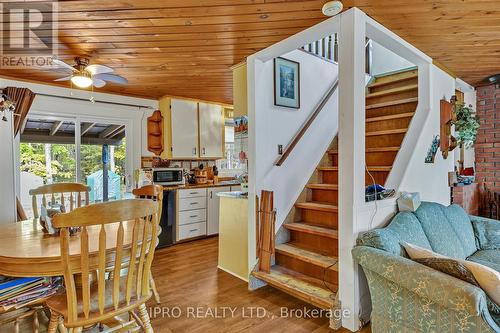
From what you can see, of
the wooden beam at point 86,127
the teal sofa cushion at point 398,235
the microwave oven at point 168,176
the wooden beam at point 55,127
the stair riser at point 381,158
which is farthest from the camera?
the microwave oven at point 168,176

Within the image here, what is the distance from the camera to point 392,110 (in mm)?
3529

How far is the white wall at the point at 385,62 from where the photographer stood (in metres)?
4.24

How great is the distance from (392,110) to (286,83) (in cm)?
147

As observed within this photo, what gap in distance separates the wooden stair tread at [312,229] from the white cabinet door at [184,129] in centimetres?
242

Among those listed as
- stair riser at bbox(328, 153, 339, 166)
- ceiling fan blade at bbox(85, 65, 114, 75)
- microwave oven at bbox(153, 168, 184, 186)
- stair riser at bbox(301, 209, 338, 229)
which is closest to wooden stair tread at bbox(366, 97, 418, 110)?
stair riser at bbox(328, 153, 339, 166)

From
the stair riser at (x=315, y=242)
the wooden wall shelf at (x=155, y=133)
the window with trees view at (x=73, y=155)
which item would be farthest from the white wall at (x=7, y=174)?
the stair riser at (x=315, y=242)

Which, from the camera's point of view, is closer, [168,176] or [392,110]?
[392,110]

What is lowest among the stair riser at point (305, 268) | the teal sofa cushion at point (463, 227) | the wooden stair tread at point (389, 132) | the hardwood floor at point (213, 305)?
the hardwood floor at point (213, 305)

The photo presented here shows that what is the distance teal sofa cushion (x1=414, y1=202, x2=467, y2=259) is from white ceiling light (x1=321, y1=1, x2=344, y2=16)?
1.76m

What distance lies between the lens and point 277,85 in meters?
2.98

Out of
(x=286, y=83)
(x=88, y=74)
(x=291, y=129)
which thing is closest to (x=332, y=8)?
(x=286, y=83)

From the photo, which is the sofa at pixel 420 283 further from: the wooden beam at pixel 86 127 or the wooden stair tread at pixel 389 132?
the wooden beam at pixel 86 127

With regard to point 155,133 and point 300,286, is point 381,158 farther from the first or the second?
point 155,133

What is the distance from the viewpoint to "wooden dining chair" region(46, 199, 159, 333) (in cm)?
136
